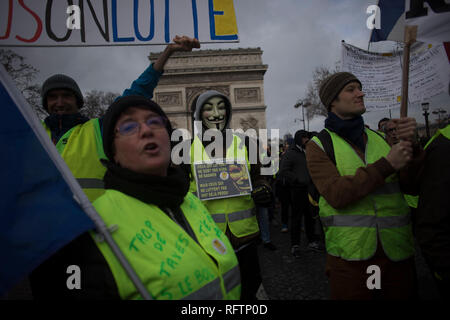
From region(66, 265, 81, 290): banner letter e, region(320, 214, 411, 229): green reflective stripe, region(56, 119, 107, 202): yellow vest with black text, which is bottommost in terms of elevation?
region(320, 214, 411, 229): green reflective stripe

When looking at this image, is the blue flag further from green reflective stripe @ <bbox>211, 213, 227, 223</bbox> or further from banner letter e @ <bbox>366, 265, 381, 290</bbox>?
banner letter e @ <bbox>366, 265, 381, 290</bbox>

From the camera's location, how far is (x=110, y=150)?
112 centimetres

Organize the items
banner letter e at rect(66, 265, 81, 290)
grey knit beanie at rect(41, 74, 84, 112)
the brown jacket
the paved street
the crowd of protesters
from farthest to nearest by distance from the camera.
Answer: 1. the paved street
2. grey knit beanie at rect(41, 74, 84, 112)
3. the brown jacket
4. the crowd of protesters
5. banner letter e at rect(66, 265, 81, 290)

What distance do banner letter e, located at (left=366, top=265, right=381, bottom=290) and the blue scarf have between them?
0.76 meters

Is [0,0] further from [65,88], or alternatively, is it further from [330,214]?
[330,214]

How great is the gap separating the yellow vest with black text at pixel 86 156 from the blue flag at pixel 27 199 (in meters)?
0.94

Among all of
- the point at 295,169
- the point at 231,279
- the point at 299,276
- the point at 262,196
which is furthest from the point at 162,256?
the point at 295,169

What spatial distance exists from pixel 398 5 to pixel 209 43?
4.61ft

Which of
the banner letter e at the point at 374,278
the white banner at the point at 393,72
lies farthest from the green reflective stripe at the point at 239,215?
the white banner at the point at 393,72

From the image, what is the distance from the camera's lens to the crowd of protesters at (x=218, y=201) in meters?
0.83

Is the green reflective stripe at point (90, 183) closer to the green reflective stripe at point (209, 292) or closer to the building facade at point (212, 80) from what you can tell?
the green reflective stripe at point (209, 292)

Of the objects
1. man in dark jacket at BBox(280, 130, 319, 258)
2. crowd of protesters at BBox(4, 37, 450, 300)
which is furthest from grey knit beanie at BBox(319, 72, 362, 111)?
man in dark jacket at BBox(280, 130, 319, 258)

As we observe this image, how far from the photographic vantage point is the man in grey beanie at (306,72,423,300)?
1.50m

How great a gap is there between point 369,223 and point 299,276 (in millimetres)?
2095
